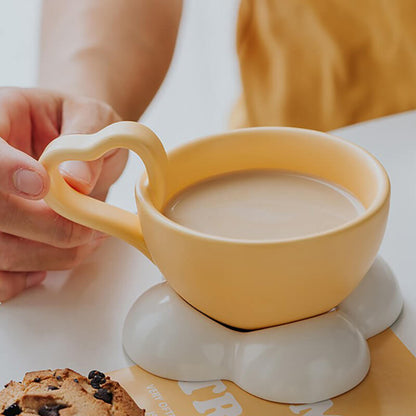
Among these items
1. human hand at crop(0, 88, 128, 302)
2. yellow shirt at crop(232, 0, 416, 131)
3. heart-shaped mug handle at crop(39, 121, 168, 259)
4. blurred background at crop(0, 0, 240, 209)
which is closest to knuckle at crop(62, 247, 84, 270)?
human hand at crop(0, 88, 128, 302)

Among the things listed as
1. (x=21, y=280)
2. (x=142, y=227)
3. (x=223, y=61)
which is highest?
(x=142, y=227)

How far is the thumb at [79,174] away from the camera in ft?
2.12

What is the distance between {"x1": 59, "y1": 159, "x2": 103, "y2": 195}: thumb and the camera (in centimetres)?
65

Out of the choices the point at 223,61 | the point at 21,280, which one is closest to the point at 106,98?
the point at 21,280

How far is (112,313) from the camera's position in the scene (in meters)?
0.66

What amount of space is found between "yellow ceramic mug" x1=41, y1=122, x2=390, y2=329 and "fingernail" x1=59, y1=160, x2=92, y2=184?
0.06 m

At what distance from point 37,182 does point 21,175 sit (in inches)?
1.1

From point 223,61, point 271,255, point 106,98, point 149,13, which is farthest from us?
point 223,61

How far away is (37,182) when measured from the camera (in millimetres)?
563

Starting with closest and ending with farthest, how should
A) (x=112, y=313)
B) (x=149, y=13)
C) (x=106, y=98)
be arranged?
1. (x=112, y=313)
2. (x=106, y=98)
3. (x=149, y=13)

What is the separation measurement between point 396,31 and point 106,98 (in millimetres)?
431

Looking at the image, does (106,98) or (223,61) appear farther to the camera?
(223,61)

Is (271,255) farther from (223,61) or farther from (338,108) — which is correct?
(223,61)

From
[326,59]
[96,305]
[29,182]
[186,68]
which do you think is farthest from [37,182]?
[186,68]
